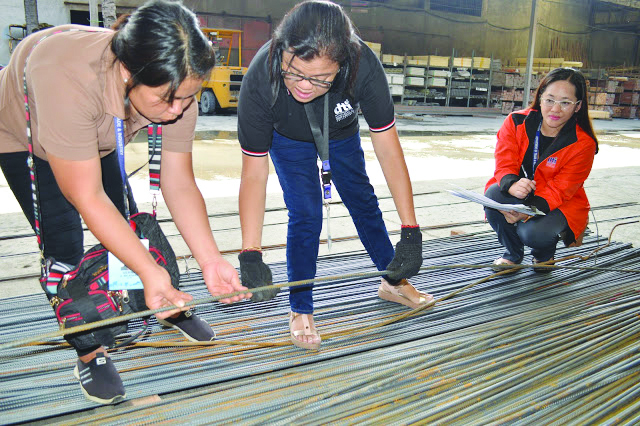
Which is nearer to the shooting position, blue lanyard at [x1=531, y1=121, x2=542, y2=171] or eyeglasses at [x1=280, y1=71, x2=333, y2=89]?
eyeglasses at [x1=280, y1=71, x2=333, y2=89]

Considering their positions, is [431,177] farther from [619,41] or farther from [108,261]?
[619,41]

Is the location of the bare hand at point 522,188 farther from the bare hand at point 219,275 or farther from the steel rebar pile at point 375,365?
the bare hand at point 219,275

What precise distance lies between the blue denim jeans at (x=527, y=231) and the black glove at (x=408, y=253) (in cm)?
89

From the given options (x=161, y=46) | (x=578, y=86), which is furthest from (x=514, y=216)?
(x=161, y=46)

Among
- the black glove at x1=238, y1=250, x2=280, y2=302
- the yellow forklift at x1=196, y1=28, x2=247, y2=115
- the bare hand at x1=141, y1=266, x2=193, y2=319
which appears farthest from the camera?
the yellow forklift at x1=196, y1=28, x2=247, y2=115

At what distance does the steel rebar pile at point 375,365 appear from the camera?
1427 millimetres

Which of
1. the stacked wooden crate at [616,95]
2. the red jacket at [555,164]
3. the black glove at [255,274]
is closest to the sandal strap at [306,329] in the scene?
the black glove at [255,274]

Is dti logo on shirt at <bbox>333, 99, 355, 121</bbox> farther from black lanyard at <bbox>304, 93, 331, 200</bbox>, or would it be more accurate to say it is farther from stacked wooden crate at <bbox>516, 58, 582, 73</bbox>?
stacked wooden crate at <bbox>516, 58, 582, 73</bbox>

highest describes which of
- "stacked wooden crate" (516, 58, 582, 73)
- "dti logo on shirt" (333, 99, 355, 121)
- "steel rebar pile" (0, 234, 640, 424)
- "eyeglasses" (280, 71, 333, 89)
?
"stacked wooden crate" (516, 58, 582, 73)

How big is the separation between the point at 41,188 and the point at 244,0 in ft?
44.3

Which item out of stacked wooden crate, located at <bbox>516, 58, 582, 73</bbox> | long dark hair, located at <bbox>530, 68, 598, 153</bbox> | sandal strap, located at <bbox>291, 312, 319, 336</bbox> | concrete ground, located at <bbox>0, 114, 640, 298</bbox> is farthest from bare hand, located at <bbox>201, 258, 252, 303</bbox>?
stacked wooden crate, located at <bbox>516, 58, 582, 73</bbox>

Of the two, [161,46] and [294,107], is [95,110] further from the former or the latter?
[294,107]

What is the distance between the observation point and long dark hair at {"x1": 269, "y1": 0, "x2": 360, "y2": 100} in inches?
58.3

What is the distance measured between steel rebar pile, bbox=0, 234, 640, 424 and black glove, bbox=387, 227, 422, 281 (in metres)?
0.07
